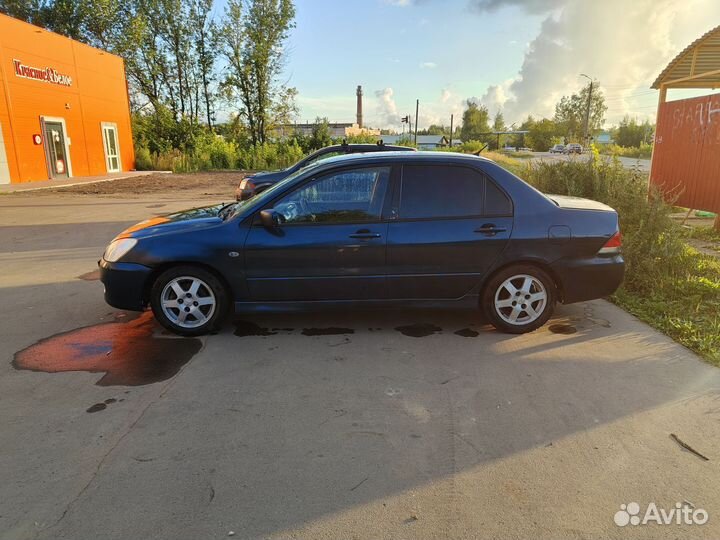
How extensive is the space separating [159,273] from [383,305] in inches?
83.8

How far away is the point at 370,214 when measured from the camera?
466 centimetres

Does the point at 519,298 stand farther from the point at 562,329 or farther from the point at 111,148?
the point at 111,148

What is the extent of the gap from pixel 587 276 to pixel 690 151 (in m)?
7.45

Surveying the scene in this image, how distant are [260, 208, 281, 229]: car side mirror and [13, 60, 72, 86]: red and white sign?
849 inches

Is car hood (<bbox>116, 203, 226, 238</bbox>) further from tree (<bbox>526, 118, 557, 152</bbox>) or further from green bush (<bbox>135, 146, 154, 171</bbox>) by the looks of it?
tree (<bbox>526, 118, 557, 152</bbox>)

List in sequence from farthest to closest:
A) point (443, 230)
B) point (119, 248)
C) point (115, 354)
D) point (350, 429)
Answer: point (119, 248), point (443, 230), point (115, 354), point (350, 429)

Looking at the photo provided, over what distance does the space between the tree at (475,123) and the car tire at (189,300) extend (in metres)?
91.4

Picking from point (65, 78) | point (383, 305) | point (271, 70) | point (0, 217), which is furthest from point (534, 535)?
point (271, 70)

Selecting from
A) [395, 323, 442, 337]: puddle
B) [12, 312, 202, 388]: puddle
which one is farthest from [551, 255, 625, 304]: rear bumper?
[12, 312, 202, 388]: puddle

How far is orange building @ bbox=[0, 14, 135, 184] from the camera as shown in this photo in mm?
19906

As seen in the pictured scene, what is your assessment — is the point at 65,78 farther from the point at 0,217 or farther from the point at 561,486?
the point at 561,486

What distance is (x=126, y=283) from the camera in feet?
15.3

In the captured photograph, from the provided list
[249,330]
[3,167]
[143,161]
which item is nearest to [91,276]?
[249,330]

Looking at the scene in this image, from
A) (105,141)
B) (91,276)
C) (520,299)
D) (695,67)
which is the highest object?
(695,67)
